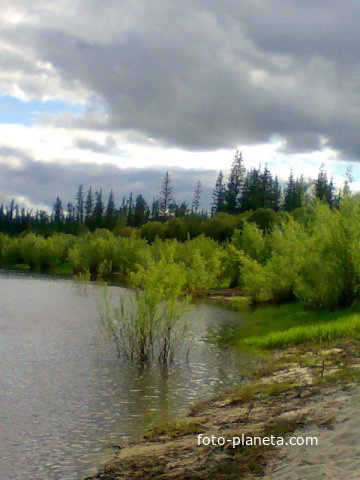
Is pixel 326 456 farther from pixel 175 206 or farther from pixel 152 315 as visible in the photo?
pixel 175 206

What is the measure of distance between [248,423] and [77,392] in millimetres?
5776

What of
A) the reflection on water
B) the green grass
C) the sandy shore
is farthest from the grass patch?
the sandy shore

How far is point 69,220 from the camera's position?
164 meters

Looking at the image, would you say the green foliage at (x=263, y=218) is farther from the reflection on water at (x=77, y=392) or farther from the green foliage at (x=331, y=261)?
the reflection on water at (x=77, y=392)

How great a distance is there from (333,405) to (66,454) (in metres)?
5.20

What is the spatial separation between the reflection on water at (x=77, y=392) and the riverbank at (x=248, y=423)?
886 mm

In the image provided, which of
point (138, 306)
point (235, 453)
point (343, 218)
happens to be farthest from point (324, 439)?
point (343, 218)

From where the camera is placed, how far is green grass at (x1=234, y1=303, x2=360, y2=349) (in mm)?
21828

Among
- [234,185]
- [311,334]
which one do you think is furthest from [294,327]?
[234,185]

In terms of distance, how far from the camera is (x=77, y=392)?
15.9 meters

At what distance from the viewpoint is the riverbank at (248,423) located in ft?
31.5

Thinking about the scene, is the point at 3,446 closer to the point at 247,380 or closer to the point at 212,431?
the point at 212,431

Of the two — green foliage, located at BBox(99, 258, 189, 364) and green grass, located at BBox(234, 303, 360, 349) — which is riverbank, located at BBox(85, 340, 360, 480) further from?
green grass, located at BBox(234, 303, 360, 349)

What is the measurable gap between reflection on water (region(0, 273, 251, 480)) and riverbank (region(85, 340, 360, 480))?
0.89m
